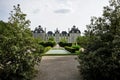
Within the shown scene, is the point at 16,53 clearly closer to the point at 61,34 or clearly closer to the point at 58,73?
the point at 58,73

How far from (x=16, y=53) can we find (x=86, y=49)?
3233mm

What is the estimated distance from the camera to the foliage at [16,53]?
28.8 ft

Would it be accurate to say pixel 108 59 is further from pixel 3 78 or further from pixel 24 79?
pixel 3 78

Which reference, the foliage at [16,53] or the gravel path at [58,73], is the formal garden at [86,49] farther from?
the gravel path at [58,73]

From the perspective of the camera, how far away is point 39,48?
9844 millimetres

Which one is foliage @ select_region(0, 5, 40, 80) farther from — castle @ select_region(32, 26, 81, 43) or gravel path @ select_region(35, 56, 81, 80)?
castle @ select_region(32, 26, 81, 43)

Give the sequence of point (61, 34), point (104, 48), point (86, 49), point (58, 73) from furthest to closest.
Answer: point (61, 34)
point (58, 73)
point (86, 49)
point (104, 48)

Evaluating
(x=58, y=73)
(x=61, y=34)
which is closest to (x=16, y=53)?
(x=58, y=73)

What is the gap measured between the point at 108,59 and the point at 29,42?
363 centimetres

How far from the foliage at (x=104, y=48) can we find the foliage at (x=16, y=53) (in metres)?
2.35

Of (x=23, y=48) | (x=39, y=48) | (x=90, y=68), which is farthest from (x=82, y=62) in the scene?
(x=23, y=48)

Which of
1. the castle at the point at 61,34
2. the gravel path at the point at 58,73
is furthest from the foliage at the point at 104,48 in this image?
the castle at the point at 61,34

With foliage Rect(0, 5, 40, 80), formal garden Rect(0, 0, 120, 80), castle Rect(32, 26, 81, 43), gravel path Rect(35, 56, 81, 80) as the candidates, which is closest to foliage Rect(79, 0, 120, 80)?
formal garden Rect(0, 0, 120, 80)

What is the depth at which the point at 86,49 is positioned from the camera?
32.1 ft
